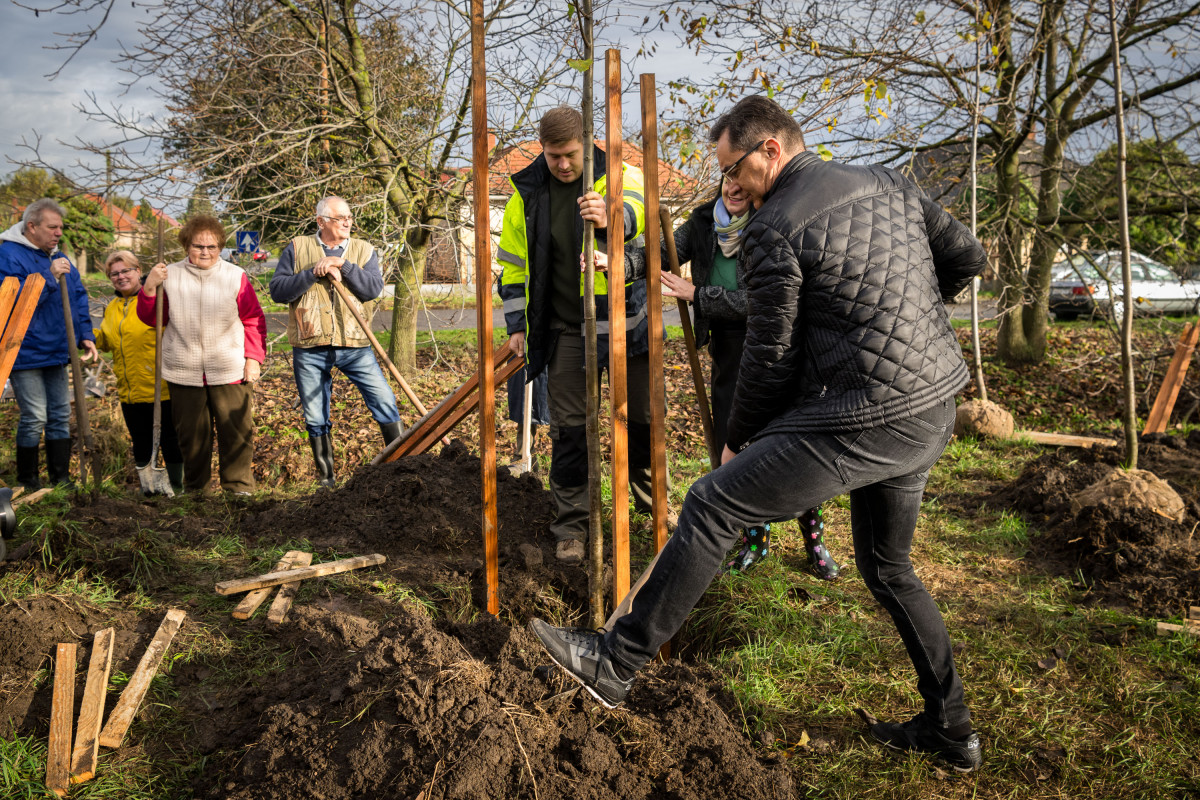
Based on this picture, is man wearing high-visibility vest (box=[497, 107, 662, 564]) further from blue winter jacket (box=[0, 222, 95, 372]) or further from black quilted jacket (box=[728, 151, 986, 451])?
blue winter jacket (box=[0, 222, 95, 372])

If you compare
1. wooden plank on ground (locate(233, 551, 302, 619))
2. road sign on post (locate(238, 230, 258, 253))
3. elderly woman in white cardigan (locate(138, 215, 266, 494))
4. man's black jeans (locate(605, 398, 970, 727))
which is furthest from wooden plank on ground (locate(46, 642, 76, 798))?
road sign on post (locate(238, 230, 258, 253))

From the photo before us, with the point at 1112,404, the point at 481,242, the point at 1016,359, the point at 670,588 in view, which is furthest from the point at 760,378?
the point at 1016,359

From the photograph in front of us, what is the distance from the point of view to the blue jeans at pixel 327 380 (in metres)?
5.58

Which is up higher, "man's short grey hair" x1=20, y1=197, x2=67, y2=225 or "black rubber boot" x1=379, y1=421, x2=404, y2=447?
"man's short grey hair" x1=20, y1=197, x2=67, y2=225

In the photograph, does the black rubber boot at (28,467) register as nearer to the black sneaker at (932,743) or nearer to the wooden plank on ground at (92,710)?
the wooden plank on ground at (92,710)

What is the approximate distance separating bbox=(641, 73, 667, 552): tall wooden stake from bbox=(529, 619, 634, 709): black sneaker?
546mm

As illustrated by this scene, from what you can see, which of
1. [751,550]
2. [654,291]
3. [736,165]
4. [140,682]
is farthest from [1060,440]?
[140,682]

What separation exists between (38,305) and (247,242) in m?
2.01

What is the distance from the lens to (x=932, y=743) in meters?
2.56

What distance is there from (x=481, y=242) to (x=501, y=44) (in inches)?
191

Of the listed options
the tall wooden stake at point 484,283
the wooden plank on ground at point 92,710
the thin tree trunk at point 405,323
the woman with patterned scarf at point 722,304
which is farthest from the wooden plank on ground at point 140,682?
the thin tree trunk at point 405,323

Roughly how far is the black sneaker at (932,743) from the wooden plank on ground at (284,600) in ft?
7.99

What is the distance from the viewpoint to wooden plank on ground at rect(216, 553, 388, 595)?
11.5ft

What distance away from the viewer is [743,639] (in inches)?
135
